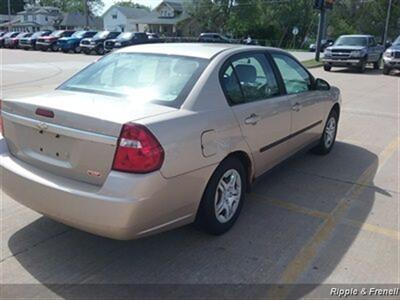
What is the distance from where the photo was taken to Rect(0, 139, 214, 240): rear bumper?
2.73 meters

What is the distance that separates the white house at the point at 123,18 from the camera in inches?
3091

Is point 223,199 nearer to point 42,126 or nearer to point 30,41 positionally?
point 42,126

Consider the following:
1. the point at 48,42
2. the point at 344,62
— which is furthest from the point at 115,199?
the point at 48,42

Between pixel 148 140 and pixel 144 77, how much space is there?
99 cm

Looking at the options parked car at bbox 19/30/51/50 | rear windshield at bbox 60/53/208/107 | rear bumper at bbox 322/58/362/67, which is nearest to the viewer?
rear windshield at bbox 60/53/208/107

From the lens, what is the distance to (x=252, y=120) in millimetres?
3832

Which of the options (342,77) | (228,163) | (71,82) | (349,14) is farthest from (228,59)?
(349,14)

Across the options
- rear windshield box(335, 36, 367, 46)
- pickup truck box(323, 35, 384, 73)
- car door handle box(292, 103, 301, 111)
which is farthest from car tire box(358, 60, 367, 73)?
car door handle box(292, 103, 301, 111)

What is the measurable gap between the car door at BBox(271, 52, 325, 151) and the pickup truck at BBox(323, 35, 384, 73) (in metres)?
16.0

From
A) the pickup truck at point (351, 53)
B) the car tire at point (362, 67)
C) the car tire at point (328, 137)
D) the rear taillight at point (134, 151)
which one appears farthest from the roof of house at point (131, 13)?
the rear taillight at point (134, 151)

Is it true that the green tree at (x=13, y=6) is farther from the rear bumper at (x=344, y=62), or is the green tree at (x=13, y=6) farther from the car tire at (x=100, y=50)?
the rear bumper at (x=344, y=62)

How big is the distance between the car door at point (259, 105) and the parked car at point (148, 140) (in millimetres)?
12

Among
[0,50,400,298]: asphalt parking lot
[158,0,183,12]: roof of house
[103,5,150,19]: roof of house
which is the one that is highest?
[158,0,183,12]: roof of house

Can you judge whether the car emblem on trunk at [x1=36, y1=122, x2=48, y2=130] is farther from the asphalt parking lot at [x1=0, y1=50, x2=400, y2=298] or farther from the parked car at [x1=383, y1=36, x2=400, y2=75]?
the parked car at [x1=383, y1=36, x2=400, y2=75]
